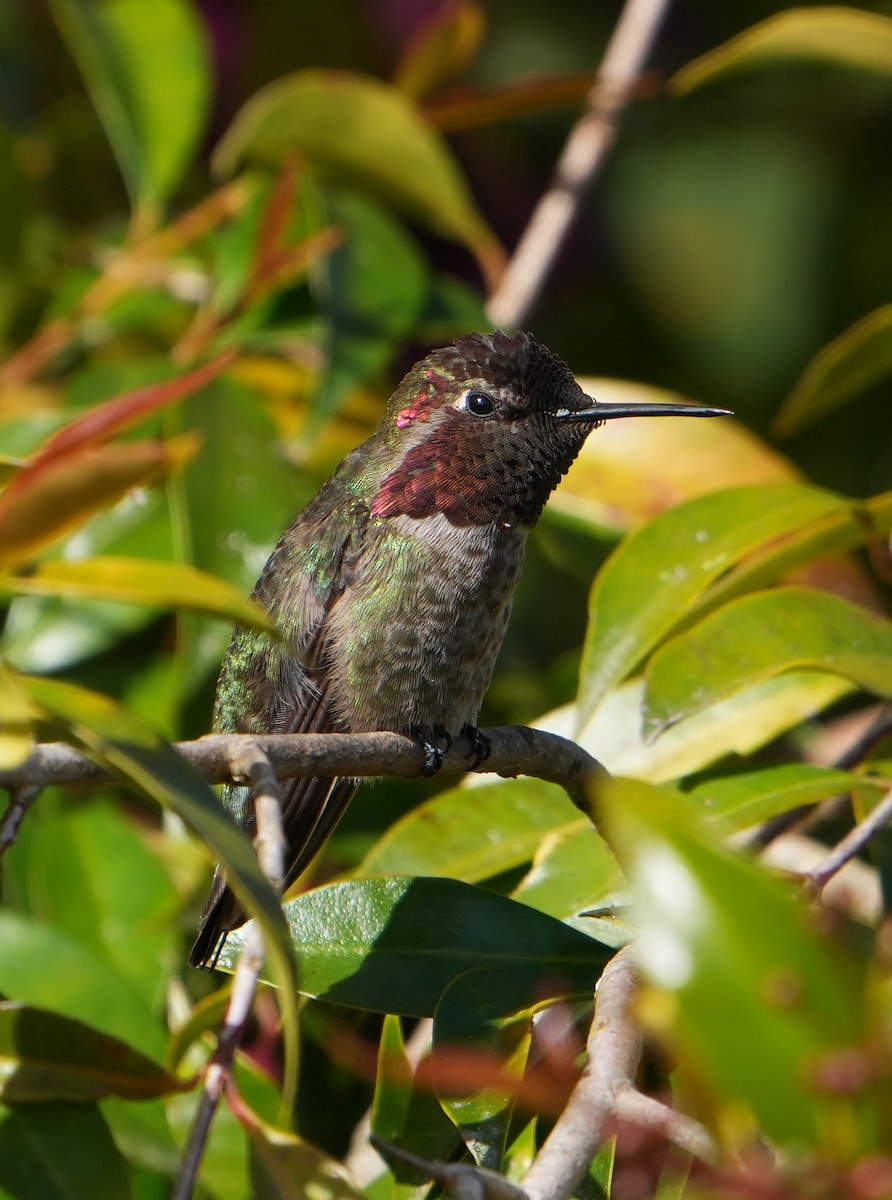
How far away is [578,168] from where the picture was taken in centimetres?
360

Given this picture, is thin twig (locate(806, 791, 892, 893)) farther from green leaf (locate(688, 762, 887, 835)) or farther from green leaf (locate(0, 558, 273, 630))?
green leaf (locate(0, 558, 273, 630))

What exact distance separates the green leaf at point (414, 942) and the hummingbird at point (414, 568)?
573 mm

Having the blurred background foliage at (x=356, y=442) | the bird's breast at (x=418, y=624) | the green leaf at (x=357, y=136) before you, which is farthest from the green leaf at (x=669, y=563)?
the green leaf at (x=357, y=136)

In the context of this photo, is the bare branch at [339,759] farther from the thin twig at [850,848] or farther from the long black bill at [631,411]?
the long black bill at [631,411]

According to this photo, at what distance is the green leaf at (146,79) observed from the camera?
10.0 feet

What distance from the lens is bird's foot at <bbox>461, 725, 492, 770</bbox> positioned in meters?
1.94

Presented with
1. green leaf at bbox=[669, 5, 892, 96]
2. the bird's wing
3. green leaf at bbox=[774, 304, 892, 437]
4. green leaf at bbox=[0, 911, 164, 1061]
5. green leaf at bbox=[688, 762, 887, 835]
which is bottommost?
green leaf at bbox=[0, 911, 164, 1061]

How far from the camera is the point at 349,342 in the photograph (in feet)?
8.98

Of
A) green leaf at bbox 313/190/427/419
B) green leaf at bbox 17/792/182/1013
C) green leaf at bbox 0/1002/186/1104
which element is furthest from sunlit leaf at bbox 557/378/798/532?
green leaf at bbox 0/1002/186/1104

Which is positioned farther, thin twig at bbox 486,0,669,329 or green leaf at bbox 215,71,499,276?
thin twig at bbox 486,0,669,329

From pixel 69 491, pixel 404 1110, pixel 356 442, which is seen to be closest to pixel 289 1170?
pixel 404 1110

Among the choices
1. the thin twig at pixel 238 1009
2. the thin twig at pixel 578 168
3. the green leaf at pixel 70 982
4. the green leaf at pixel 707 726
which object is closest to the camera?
the thin twig at pixel 238 1009

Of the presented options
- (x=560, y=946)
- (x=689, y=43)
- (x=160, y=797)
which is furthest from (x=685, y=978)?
(x=689, y=43)

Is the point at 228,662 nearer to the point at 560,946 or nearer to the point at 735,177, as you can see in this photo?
the point at 560,946
